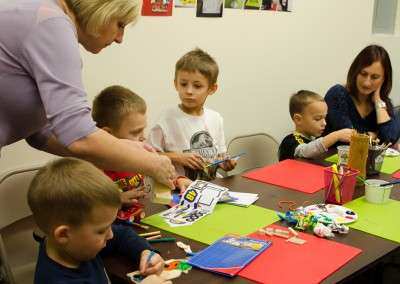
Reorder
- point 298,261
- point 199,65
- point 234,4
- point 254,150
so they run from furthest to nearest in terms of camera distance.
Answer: point 254,150, point 234,4, point 199,65, point 298,261

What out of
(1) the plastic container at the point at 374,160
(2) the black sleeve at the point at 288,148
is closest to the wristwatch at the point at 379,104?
(2) the black sleeve at the point at 288,148

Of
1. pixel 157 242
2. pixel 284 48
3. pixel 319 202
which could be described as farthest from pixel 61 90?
pixel 284 48

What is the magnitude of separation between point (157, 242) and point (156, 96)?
138 centimetres

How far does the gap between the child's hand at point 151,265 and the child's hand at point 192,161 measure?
0.88 m

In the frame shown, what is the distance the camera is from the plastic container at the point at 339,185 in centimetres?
188

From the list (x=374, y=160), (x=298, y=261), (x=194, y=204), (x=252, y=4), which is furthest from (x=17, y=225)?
(x=252, y=4)

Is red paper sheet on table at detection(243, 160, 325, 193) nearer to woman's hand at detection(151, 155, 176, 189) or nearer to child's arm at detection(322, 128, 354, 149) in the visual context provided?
child's arm at detection(322, 128, 354, 149)

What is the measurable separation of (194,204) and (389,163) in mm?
1129

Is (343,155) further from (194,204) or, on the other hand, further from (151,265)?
(151,265)

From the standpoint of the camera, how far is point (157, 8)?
8.74 ft

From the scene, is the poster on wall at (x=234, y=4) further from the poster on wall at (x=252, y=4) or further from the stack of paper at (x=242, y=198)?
the stack of paper at (x=242, y=198)

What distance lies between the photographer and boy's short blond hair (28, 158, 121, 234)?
3.99 ft

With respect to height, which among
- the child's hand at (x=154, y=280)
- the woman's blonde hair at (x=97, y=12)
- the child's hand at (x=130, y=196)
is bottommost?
the child's hand at (x=154, y=280)

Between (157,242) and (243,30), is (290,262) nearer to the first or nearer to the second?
(157,242)
